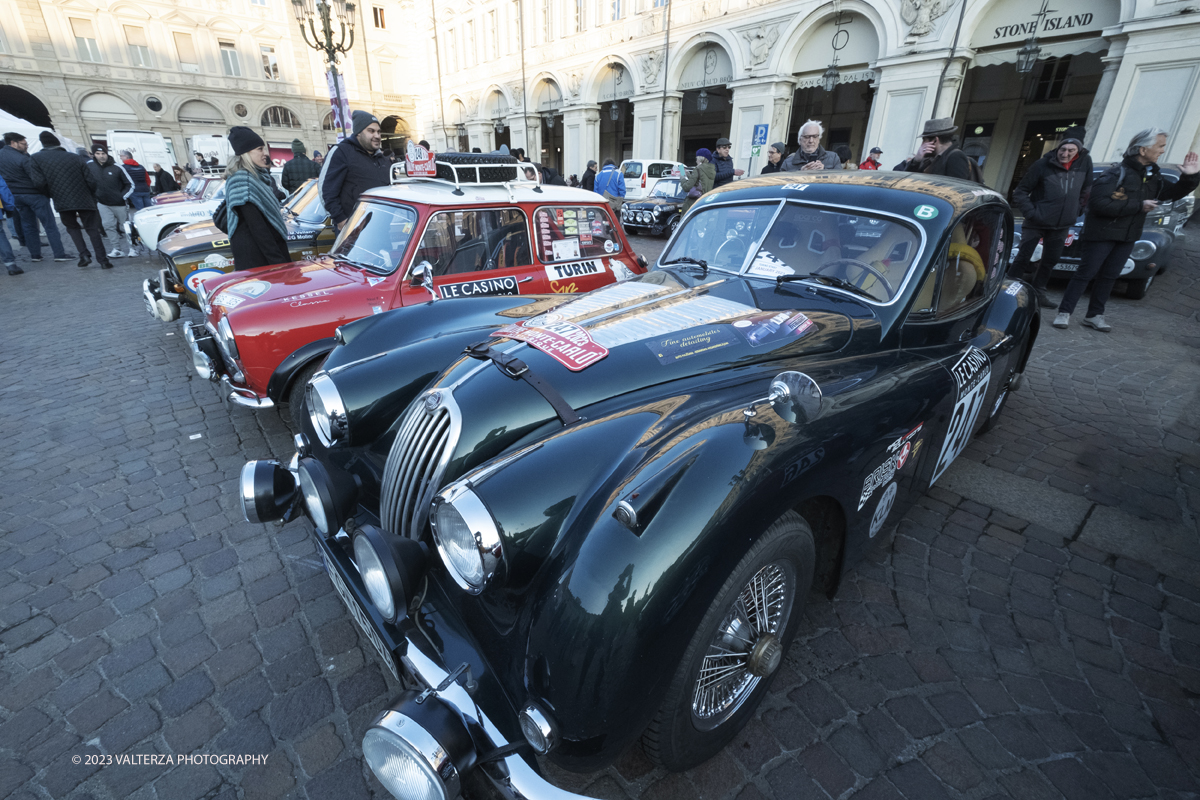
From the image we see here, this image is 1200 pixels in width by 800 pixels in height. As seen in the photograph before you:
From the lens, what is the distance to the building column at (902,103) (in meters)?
14.4

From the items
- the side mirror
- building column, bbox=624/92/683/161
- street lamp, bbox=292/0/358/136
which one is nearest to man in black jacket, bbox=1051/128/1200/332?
the side mirror

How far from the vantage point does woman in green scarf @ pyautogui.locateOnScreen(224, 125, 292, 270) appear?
4586 mm

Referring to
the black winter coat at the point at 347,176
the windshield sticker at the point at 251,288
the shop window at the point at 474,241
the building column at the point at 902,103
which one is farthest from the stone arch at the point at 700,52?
the windshield sticker at the point at 251,288

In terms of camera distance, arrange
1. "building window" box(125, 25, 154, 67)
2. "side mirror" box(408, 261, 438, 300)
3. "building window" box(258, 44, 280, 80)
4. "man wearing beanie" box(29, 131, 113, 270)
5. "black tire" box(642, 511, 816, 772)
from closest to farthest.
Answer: "black tire" box(642, 511, 816, 772) < "side mirror" box(408, 261, 438, 300) < "man wearing beanie" box(29, 131, 113, 270) < "building window" box(125, 25, 154, 67) < "building window" box(258, 44, 280, 80)

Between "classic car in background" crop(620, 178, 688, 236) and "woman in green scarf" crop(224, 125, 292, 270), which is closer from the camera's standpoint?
"woman in green scarf" crop(224, 125, 292, 270)

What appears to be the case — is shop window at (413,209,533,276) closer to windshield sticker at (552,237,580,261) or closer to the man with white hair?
windshield sticker at (552,237,580,261)

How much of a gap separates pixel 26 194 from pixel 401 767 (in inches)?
544

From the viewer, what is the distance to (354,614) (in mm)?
1894

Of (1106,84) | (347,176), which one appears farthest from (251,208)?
(1106,84)

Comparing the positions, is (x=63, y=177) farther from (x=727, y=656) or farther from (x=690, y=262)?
(x=727, y=656)

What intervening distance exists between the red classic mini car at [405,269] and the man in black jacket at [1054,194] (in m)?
4.89

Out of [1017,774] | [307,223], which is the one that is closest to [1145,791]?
[1017,774]

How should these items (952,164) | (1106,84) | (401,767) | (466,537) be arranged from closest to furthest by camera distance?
(401,767) → (466,537) → (952,164) → (1106,84)

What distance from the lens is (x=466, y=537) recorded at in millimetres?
1457
